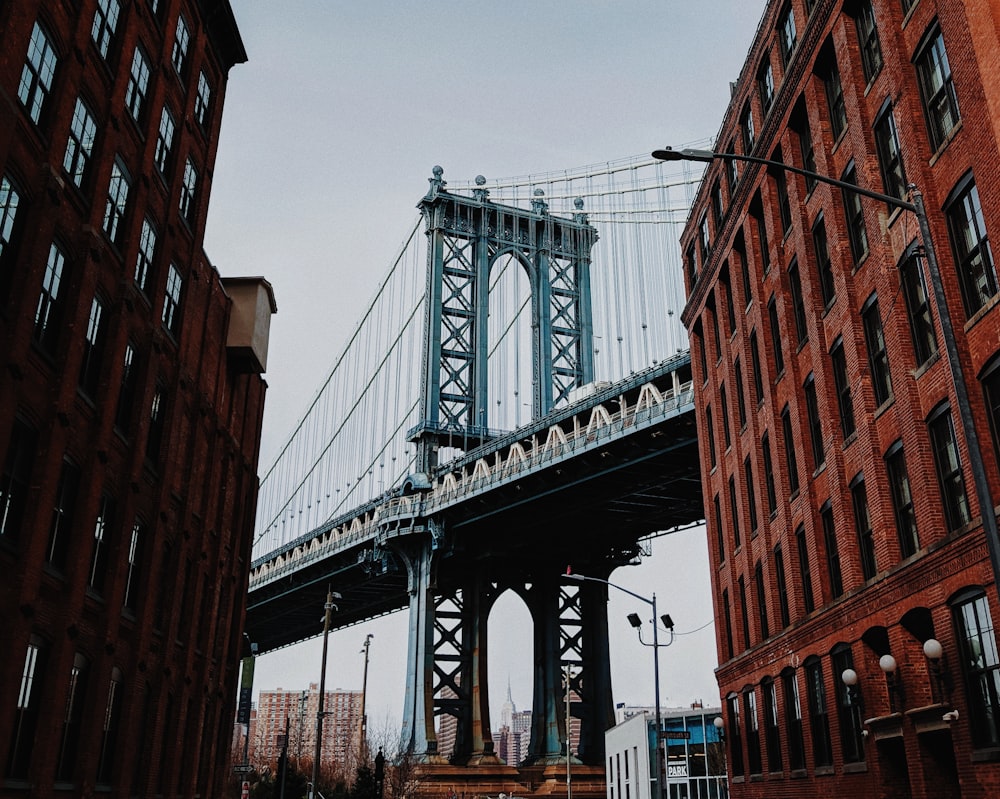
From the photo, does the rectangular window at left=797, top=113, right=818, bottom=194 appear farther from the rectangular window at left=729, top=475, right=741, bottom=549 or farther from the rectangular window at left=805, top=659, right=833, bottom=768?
the rectangular window at left=805, top=659, right=833, bottom=768

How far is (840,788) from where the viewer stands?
23.9 meters

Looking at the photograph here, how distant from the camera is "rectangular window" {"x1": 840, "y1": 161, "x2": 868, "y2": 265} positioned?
924 inches

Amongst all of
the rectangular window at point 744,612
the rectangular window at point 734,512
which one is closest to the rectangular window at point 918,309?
the rectangular window at point 734,512

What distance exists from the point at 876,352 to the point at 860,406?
47.3 inches

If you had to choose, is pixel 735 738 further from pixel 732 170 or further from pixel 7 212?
pixel 7 212

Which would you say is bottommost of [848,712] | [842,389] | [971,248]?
[848,712]

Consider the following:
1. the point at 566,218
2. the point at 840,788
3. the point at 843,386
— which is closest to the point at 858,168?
the point at 843,386

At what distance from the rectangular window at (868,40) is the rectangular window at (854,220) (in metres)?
2.06

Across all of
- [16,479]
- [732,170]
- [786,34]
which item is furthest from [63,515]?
[732,170]

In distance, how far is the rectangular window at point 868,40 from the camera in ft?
75.5

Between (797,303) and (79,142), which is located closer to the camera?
(79,142)

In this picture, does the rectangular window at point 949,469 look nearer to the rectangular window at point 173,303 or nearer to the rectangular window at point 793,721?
the rectangular window at point 793,721

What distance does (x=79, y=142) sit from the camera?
21.7 m

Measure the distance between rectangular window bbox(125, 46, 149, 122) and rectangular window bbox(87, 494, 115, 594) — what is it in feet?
30.2
